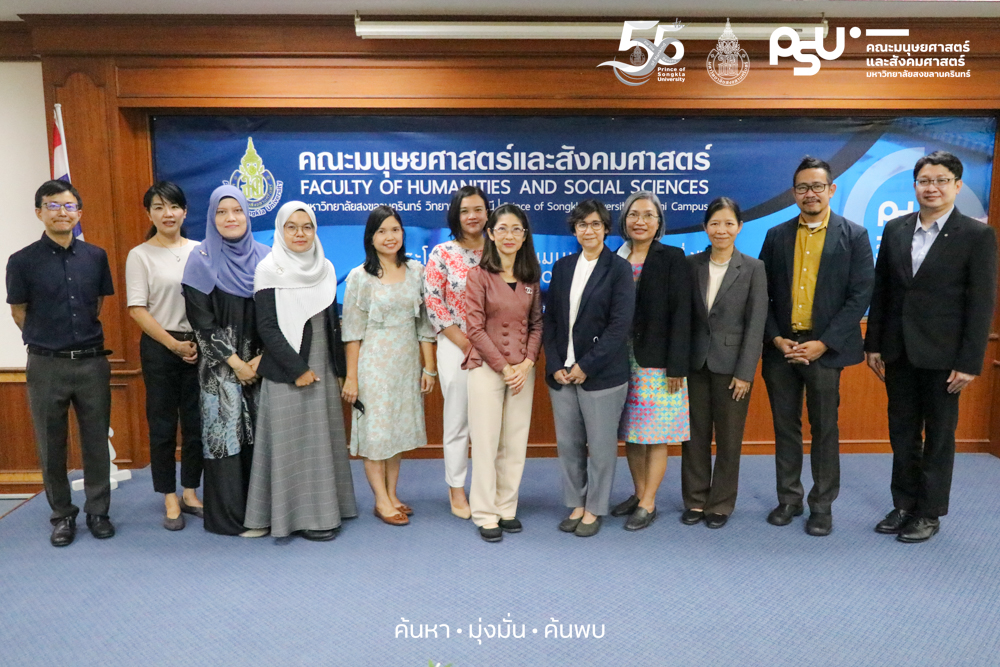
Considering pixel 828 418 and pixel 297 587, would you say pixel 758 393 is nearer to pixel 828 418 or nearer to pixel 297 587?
pixel 828 418

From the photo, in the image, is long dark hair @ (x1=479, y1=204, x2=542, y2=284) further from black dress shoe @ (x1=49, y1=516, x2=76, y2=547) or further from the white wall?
the white wall

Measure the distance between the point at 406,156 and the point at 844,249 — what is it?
2584mm

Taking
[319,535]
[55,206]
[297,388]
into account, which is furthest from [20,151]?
[319,535]

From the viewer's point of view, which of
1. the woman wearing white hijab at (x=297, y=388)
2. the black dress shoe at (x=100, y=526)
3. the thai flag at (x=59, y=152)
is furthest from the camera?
the thai flag at (x=59, y=152)

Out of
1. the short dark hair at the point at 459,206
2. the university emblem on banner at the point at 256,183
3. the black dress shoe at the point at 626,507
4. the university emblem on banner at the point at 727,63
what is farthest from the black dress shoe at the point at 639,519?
the university emblem on banner at the point at 256,183

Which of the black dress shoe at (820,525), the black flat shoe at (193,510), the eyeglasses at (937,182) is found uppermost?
the eyeglasses at (937,182)

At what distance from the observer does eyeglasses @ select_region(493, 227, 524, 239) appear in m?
2.76

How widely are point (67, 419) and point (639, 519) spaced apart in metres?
2.75

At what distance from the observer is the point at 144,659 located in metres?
2.11

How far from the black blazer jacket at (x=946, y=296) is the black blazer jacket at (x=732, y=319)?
1.97ft

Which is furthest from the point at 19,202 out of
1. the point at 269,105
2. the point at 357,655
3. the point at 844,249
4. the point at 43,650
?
the point at 844,249

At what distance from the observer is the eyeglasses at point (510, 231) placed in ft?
9.07

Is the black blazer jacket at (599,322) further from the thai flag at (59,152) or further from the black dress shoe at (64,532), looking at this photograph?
the thai flag at (59,152)

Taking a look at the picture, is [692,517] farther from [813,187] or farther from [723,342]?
[813,187]
